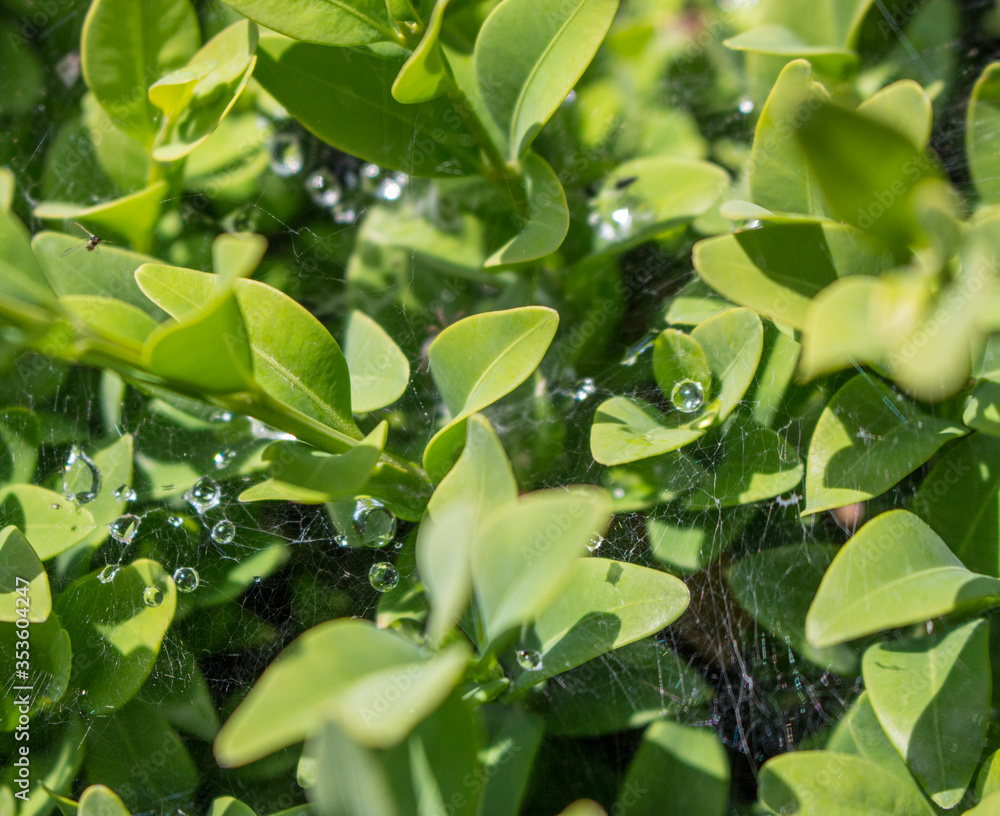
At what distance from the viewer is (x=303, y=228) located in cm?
121

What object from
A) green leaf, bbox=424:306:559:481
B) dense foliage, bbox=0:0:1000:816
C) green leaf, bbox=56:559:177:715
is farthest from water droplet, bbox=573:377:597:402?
green leaf, bbox=56:559:177:715

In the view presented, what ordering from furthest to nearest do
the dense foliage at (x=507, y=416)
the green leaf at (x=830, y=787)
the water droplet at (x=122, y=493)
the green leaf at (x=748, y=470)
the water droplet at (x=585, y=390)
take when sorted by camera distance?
the water droplet at (x=585, y=390) → the water droplet at (x=122, y=493) → the green leaf at (x=748, y=470) → the green leaf at (x=830, y=787) → the dense foliage at (x=507, y=416)

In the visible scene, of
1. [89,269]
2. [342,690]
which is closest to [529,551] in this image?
[342,690]

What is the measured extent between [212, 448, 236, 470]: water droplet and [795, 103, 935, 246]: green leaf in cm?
81

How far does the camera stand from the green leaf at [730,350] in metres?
→ 0.84

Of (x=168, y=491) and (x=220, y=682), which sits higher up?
(x=168, y=491)

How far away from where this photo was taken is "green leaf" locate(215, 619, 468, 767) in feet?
1.48

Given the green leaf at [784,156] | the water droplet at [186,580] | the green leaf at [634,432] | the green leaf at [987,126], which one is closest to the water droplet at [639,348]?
the green leaf at [634,432]

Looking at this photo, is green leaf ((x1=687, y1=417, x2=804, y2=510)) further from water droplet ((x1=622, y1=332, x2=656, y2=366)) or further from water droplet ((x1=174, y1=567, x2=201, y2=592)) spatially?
water droplet ((x1=174, y1=567, x2=201, y2=592))

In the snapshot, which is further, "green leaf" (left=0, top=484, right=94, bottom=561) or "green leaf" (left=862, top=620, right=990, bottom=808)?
"green leaf" (left=0, top=484, right=94, bottom=561)

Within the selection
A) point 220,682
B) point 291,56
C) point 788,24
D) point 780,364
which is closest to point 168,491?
point 220,682

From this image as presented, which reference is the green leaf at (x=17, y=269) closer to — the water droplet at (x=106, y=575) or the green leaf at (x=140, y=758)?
the water droplet at (x=106, y=575)

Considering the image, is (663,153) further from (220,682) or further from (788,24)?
(220,682)

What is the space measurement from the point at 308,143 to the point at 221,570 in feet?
2.51
